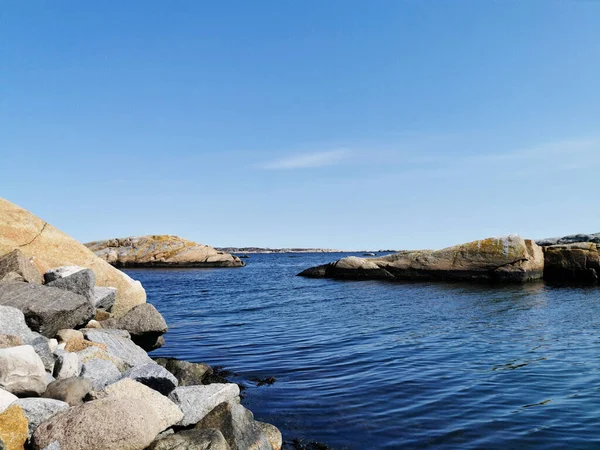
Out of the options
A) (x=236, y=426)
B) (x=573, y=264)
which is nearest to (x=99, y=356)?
(x=236, y=426)

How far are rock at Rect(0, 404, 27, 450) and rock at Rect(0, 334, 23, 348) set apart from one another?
2.09 metres

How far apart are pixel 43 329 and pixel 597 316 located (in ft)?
68.3

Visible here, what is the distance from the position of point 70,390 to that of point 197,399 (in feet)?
6.06

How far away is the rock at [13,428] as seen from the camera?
5.75 metres

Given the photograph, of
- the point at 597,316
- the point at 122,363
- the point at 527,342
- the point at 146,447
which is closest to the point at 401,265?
the point at 597,316

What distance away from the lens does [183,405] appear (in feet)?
24.2

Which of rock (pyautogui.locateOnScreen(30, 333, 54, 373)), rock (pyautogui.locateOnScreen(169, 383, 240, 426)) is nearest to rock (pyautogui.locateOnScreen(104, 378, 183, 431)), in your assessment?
rock (pyautogui.locateOnScreen(169, 383, 240, 426))

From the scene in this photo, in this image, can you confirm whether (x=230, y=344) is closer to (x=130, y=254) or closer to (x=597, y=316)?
(x=597, y=316)

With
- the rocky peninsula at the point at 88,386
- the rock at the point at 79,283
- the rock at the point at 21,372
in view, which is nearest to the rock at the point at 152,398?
the rocky peninsula at the point at 88,386

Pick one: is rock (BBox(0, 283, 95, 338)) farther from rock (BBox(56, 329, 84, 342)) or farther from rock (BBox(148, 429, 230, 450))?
rock (BBox(148, 429, 230, 450))

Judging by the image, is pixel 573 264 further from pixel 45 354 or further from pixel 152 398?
pixel 45 354

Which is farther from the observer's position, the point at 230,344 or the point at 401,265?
the point at 401,265

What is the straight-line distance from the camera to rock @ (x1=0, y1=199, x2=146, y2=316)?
14.7 m

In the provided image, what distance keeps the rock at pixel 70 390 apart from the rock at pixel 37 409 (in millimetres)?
390
